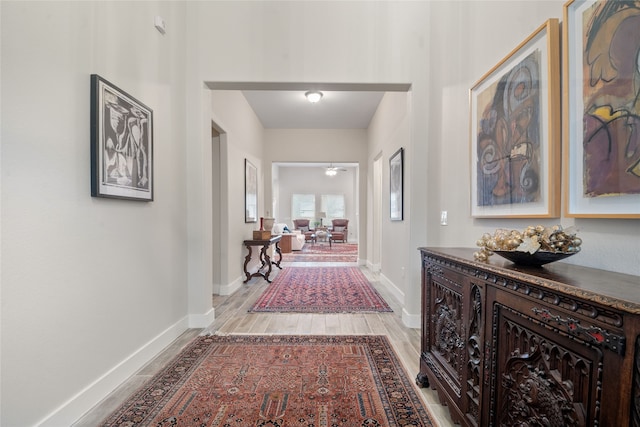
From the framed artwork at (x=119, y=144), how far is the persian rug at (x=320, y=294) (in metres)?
1.94

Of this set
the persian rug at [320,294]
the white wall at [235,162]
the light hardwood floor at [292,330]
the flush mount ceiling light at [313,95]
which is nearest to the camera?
the light hardwood floor at [292,330]

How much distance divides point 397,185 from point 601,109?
2630 millimetres

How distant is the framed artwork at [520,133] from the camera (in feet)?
4.37

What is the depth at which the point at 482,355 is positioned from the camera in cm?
122

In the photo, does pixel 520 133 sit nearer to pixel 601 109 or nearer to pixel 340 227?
pixel 601 109

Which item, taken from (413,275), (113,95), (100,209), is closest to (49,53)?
(113,95)

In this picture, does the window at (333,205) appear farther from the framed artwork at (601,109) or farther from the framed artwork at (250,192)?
the framed artwork at (601,109)

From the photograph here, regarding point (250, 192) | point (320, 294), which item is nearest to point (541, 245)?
point (320, 294)

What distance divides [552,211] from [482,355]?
74 cm

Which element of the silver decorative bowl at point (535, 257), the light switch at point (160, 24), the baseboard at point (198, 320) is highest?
the light switch at point (160, 24)

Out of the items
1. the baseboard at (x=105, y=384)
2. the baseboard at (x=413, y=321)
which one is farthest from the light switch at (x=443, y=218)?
the baseboard at (x=105, y=384)

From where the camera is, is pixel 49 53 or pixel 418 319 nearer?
pixel 49 53

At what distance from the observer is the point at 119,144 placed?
1849 mm

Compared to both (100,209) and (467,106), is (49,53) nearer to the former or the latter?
(100,209)
